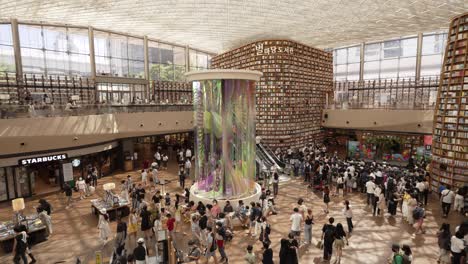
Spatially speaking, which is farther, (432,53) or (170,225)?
(432,53)

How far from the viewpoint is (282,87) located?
19.2 meters

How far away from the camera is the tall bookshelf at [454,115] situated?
428 inches

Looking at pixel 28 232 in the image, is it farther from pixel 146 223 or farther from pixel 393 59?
pixel 393 59

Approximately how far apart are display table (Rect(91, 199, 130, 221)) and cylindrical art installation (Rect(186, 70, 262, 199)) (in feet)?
8.57

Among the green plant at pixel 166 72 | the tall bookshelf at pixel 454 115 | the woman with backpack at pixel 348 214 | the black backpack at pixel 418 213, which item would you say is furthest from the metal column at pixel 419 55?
the green plant at pixel 166 72

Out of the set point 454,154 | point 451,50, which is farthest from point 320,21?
point 454,154

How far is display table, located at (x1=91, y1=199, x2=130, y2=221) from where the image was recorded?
10120 mm

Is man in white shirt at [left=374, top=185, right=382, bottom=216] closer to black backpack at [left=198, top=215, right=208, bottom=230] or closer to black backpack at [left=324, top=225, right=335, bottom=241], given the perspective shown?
black backpack at [left=324, top=225, right=335, bottom=241]

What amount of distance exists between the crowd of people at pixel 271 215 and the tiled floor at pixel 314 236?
240 mm

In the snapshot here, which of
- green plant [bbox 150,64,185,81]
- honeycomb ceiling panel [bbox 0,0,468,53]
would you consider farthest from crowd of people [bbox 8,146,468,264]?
green plant [bbox 150,64,185,81]

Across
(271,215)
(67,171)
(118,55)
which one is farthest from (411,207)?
(118,55)

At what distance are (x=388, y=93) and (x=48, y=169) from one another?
26.3 m

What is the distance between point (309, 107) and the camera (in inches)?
850

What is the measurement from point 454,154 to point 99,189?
51.6 feet
